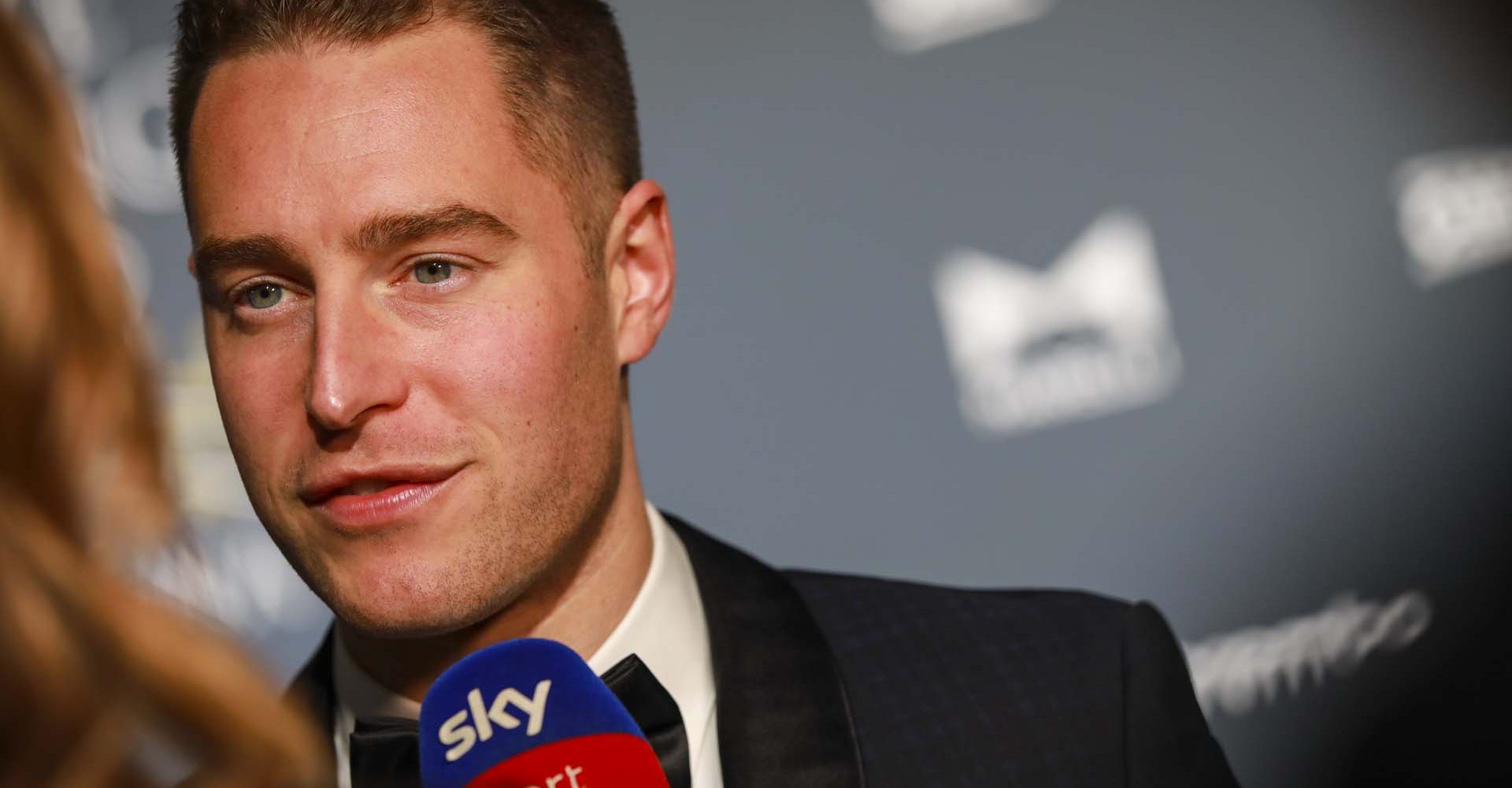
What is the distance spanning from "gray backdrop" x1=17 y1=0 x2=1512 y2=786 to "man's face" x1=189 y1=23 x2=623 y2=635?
35.1 inches

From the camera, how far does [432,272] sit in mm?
1238

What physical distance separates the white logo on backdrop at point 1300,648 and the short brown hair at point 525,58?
3.70 feet

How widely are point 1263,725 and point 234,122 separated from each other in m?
1.55

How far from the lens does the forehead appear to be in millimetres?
1214

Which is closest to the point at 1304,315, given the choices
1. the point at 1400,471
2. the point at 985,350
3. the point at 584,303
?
the point at 1400,471

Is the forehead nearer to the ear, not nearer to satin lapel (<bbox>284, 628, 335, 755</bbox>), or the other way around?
the ear

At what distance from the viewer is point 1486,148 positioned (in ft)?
6.97

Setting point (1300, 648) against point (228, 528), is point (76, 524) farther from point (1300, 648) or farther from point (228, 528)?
point (1300, 648)

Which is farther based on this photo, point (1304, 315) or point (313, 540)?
point (1304, 315)

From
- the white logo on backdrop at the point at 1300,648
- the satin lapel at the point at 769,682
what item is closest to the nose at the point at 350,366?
the satin lapel at the point at 769,682

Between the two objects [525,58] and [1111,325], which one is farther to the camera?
[1111,325]

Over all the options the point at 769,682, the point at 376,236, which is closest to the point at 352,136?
the point at 376,236

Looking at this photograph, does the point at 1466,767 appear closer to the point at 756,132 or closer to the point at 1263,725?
the point at 1263,725

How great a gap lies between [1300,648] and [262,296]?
1.47 m
